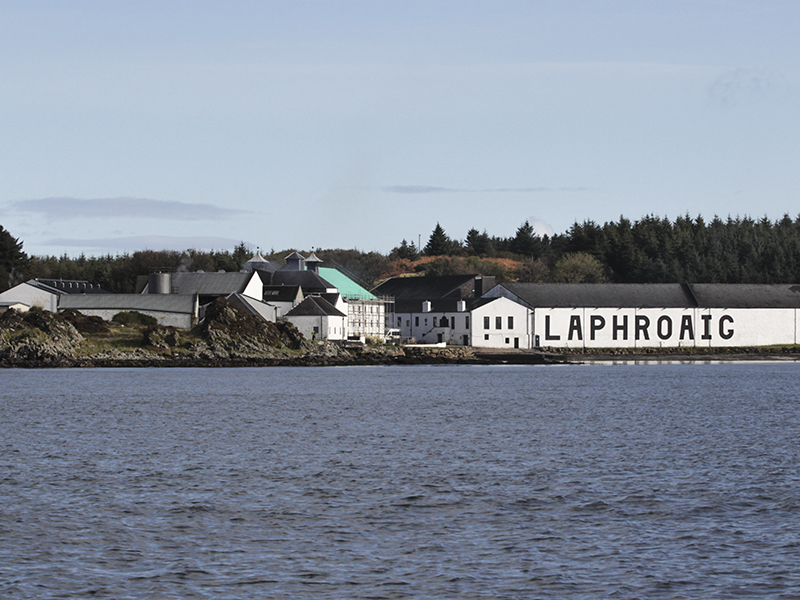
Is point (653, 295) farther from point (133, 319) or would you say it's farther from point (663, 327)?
point (133, 319)

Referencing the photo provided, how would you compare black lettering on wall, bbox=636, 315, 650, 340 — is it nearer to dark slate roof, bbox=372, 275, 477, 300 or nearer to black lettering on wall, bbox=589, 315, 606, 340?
black lettering on wall, bbox=589, 315, 606, 340

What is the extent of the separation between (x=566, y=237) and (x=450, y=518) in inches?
5646

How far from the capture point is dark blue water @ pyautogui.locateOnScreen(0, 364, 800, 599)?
12594 millimetres

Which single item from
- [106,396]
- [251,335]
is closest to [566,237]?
[251,335]

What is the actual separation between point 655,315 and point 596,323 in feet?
19.0

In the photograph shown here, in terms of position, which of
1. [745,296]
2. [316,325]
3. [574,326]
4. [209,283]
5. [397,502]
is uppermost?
[209,283]

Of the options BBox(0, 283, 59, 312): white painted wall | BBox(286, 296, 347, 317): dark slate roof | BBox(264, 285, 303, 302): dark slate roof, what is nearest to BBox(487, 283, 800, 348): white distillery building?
BBox(286, 296, 347, 317): dark slate roof

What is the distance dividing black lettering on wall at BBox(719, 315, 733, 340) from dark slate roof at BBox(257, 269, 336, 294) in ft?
122

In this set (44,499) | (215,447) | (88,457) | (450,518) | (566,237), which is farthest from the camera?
(566,237)

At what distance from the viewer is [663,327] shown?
307ft

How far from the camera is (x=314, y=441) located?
28.0m

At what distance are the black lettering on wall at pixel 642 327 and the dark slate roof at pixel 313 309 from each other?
1103 inches

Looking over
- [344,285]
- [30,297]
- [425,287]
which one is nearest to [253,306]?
[344,285]

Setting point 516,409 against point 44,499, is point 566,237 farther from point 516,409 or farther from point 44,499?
point 44,499
